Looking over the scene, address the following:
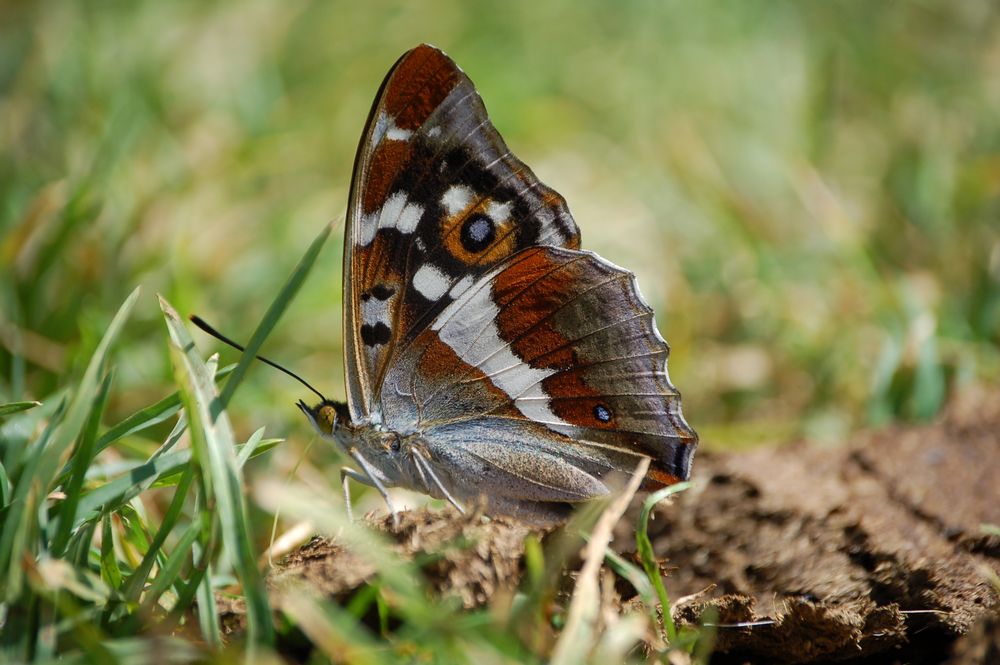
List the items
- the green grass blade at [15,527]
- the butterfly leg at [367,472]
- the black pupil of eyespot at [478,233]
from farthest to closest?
the black pupil of eyespot at [478,233]
the butterfly leg at [367,472]
the green grass blade at [15,527]

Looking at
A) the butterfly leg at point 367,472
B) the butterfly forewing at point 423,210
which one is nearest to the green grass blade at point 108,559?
the butterfly leg at point 367,472

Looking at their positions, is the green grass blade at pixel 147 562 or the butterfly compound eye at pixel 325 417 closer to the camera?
the green grass blade at pixel 147 562

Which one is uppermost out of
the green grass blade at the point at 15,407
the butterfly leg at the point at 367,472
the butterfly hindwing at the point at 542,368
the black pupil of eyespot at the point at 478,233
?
the black pupil of eyespot at the point at 478,233

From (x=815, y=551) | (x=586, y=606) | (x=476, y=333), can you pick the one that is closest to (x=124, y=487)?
(x=586, y=606)

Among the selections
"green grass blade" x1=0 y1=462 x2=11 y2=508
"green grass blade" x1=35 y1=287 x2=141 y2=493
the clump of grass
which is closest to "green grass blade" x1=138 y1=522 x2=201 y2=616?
the clump of grass

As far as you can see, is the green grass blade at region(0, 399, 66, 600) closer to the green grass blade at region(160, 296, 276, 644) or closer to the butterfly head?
the green grass blade at region(160, 296, 276, 644)

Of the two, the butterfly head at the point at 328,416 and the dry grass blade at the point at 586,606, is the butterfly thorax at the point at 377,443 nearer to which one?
the butterfly head at the point at 328,416

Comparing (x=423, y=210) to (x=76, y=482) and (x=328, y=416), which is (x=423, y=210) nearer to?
(x=328, y=416)
